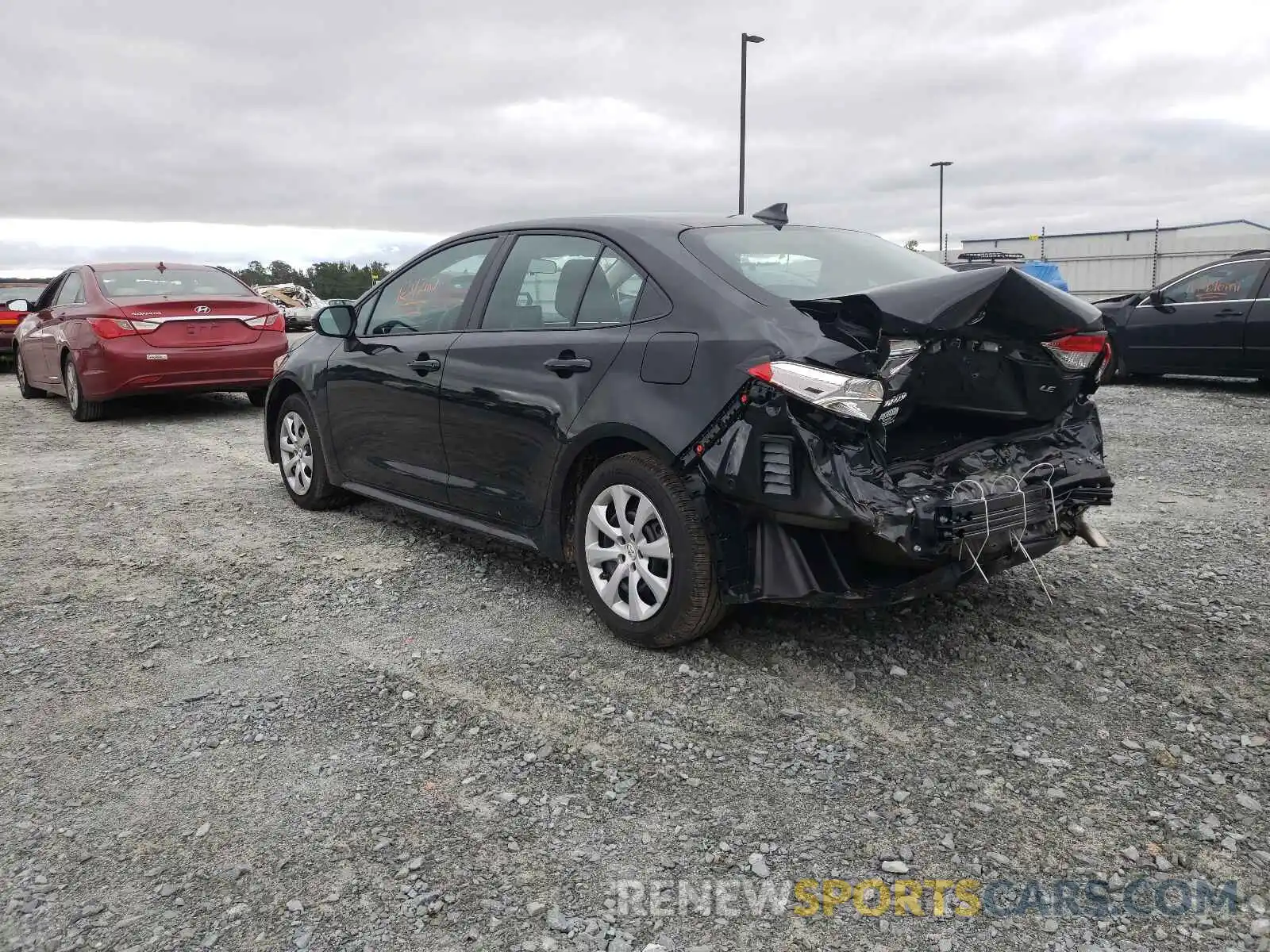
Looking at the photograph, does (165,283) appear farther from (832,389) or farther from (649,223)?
(832,389)

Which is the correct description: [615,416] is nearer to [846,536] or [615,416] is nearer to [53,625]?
[846,536]

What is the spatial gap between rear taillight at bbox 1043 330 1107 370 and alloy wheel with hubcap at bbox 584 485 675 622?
1532 millimetres

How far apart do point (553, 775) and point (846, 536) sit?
3.84ft

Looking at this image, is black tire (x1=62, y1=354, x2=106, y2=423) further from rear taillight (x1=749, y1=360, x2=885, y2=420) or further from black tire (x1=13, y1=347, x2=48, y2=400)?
rear taillight (x1=749, y1=360, x2=885, y2=420)

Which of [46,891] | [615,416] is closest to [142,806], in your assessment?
[46,891]

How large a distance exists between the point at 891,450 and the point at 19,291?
16.5 m

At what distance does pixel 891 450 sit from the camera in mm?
3312

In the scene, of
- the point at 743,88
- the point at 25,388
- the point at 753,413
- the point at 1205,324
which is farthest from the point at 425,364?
the point at 743,88

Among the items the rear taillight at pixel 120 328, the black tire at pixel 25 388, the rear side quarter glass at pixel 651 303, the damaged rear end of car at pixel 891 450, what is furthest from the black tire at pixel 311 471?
the black tire at pixel 25 388

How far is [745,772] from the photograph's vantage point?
2943 mm

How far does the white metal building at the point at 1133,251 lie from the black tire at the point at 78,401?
24.2m

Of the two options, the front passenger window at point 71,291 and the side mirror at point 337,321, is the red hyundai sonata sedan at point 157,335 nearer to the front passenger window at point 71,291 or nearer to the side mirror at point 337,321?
the front passenger window at point 71,291

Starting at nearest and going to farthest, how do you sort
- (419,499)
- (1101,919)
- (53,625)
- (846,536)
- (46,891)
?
(1101,919) < (46,891) < (846,536) < (53,625) < (419,499)

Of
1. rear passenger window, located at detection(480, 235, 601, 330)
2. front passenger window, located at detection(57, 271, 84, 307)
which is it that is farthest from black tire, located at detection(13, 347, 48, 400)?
rear passenger window, located at detection(480, 235, 601, 330)
